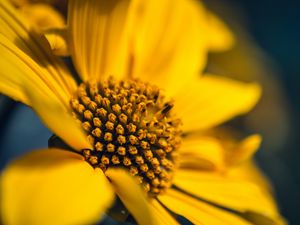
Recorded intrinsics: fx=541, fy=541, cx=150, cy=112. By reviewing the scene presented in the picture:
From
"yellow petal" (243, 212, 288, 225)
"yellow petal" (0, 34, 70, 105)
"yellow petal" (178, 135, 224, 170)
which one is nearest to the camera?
"yellow petal" (0, 34, 70, 105)

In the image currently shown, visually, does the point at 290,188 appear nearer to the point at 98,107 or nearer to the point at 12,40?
the point at 98,107

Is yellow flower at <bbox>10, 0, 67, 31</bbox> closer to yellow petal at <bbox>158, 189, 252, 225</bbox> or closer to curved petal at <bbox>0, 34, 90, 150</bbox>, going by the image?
curved petal at <bbox>0, 34, 90, 150</bbox>

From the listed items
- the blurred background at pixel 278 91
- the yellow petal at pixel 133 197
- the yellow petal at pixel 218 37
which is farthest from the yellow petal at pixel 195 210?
the blurred background at pixel 278 91

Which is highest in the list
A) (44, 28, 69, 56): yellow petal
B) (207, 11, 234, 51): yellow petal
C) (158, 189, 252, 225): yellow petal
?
(207, 11, 234, 51): yellow petal

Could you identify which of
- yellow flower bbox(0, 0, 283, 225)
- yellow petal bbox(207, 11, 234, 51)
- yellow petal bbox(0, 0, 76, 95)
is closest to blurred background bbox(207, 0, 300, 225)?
yellow petal bbox(207, 11, 234, 51)

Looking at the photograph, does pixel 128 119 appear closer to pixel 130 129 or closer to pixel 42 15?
pixel 130 129
